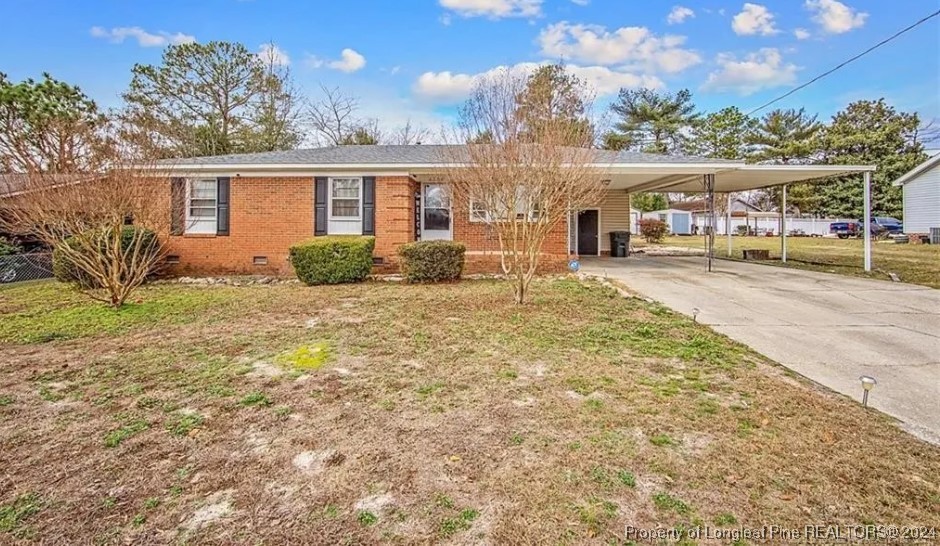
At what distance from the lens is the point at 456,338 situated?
564cm

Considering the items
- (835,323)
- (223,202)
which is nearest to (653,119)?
(223,202)

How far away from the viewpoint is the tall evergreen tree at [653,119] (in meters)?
33.5

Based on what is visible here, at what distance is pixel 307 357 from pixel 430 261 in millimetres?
5580

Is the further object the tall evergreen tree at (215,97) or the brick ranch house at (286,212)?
the tall evergreen tree at (215,97)

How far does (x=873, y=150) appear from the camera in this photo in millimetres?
34781

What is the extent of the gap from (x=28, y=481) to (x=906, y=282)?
1399 centimetres

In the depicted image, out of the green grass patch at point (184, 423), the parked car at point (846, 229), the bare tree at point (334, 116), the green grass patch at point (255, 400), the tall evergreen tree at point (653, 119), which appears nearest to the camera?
the green grass patch at point (184, 423)

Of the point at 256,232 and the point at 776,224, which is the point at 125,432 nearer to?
the point at 256,232

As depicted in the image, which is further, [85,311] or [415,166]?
[415,166]

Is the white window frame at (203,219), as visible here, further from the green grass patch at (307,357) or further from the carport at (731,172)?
the carport at (731,172)

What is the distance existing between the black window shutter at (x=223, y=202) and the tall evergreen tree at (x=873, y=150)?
39.8 m

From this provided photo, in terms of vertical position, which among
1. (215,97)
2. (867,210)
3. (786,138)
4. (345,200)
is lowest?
(867,210)

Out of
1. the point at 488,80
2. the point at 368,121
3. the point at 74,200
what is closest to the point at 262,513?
the point at 74,200

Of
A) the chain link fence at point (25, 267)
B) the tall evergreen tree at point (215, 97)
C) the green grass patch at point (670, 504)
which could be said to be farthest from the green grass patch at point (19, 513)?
the tall evergreen tree at point (215, 97)
